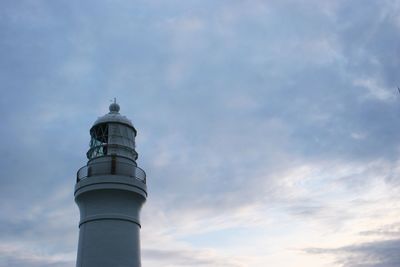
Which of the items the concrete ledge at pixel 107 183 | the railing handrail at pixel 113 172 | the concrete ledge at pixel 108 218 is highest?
the railing handrail at pixel 113 172

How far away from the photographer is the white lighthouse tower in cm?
1884

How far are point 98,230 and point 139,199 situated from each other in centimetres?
225

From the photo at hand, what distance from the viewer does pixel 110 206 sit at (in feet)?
63.6

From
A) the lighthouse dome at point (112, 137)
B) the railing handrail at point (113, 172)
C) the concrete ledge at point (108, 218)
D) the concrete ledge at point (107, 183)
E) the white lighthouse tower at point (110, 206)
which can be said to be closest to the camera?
the white lighthouse tower at point (110, 206)

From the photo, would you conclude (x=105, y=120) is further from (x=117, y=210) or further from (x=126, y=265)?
(x=126, y=265)

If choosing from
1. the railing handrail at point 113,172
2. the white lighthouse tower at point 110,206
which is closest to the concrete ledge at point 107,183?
the white lighthouse tower at point 110,206

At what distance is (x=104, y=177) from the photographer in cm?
1933

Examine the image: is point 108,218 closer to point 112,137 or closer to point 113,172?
point 113,172

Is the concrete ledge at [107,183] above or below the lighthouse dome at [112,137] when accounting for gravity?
below

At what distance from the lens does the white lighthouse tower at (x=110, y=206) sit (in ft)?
61.8

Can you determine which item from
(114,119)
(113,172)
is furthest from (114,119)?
(113,172)

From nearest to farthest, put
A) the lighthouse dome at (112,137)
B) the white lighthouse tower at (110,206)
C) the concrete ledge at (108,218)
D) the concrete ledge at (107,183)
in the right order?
1. the white lighthouse tower at (110,206)
2. the concrete ledge at (108,218)
3. the concrete ledge at (107,183)
4. the lighthouse dome at (112,137)

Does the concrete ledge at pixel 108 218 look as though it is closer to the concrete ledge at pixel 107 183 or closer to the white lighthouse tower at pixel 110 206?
the white lighthouse tower at pixel 110 206

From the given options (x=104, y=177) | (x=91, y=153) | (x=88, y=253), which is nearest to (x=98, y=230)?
(x=88, y=253)
